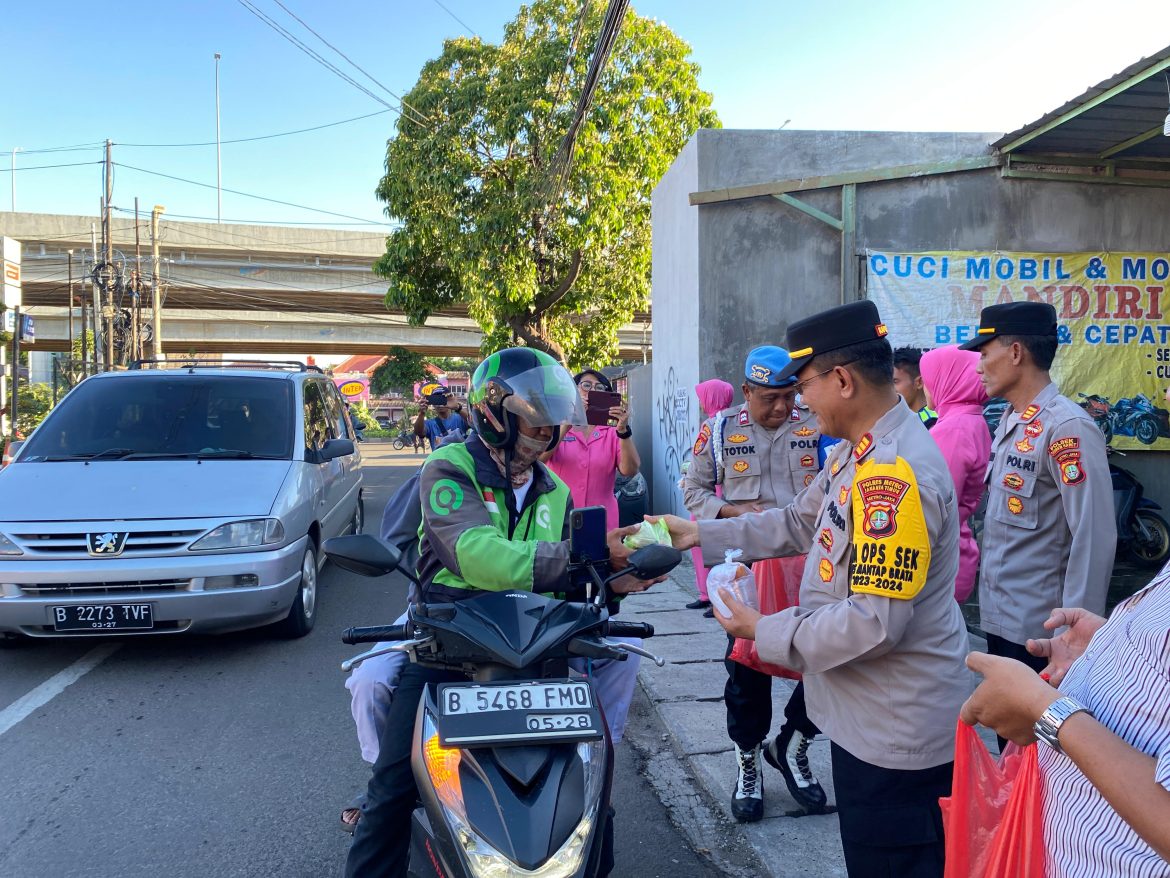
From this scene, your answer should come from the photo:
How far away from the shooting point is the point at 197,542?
15.4ft

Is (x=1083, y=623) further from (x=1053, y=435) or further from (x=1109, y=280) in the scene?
(x=1109, y=280)

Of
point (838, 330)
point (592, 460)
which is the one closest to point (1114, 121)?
point (592, 460)

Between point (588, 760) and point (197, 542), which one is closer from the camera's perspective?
point (588, 760)

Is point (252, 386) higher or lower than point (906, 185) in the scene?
lower

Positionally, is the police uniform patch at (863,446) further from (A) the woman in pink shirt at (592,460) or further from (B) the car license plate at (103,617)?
(B) the car license plate at (103,617)

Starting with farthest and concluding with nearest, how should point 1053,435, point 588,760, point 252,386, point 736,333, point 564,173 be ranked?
point 564,173 → point 736,333 → point 252,386 → point 1053,435 → point 588,760

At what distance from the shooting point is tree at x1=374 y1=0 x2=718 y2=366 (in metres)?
12.7

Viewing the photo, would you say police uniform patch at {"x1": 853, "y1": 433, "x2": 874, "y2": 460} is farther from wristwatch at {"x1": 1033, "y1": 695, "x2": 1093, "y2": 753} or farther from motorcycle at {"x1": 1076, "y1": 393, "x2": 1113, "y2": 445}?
motorcycle at {"x1": 1076, "y1": 393, "x2": 1113, "y2": 445}

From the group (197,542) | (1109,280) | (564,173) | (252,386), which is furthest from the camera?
(564,173)

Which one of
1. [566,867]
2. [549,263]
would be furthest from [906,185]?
[549,263]

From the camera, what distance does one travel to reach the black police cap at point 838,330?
6.29 feet

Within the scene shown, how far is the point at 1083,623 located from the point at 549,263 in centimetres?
1262

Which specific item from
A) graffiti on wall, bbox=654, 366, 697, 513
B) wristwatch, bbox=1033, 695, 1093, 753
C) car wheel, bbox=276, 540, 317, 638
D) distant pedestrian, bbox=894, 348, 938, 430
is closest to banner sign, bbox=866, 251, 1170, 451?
graffiti on wall, bbox=654, 366, 697, 513

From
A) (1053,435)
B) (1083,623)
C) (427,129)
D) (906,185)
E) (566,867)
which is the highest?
(427,129)
